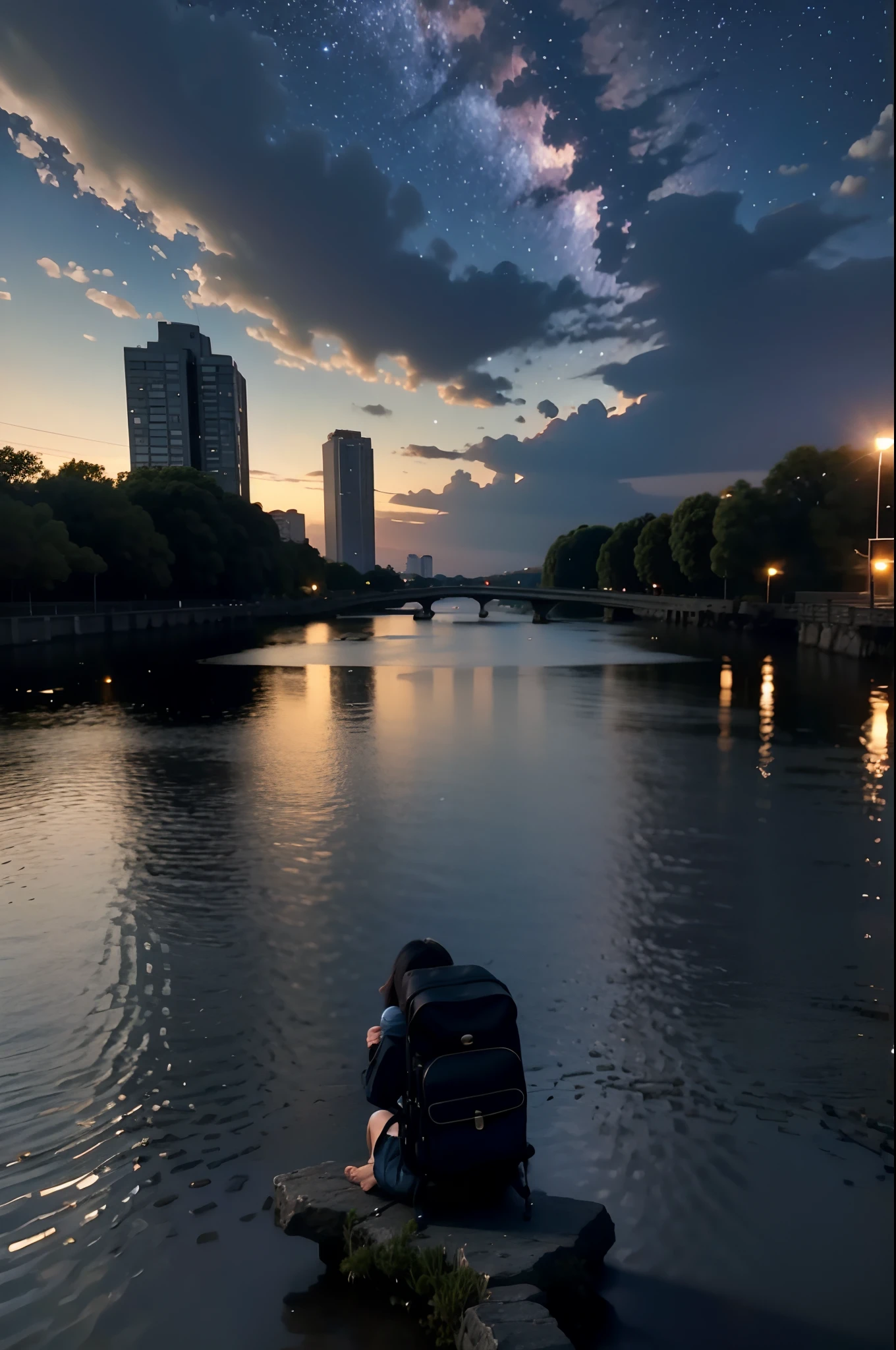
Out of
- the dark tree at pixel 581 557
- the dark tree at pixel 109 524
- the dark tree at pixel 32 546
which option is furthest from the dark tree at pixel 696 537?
the dark tree at pixel 581 557

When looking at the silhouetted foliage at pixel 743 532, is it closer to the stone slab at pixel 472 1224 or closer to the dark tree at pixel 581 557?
the stone slab at pixel 472 1224

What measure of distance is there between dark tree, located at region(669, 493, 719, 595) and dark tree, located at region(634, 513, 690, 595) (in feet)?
58.2

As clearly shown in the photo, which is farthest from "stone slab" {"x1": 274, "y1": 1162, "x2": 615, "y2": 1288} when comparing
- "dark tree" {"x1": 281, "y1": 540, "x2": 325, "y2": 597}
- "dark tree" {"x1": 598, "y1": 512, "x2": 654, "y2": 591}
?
"dark tree" {"x1": 598, "y1": 512, "x2": 654, "y2": 591}

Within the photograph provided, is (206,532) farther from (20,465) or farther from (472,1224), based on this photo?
(472,1224)

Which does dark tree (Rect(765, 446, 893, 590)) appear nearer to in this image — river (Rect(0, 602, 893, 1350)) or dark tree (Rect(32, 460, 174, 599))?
dark tree (Rect(32, 460, 174, 599))

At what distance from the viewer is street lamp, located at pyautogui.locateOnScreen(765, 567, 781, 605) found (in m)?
72.3

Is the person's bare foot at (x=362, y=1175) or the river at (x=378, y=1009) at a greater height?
the person's bare foot at (x=362, y=1175)

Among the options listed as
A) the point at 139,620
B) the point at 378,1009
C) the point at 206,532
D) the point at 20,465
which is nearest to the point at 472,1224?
the point at 378,1009

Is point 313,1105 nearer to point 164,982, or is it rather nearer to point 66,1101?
point 66,1101

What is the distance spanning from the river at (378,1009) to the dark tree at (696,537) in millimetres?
77426

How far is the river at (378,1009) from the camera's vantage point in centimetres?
427

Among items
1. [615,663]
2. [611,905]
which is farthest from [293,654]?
[611,905]

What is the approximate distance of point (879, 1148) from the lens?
17.6 feet

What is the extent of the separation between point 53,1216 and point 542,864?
749 cm
